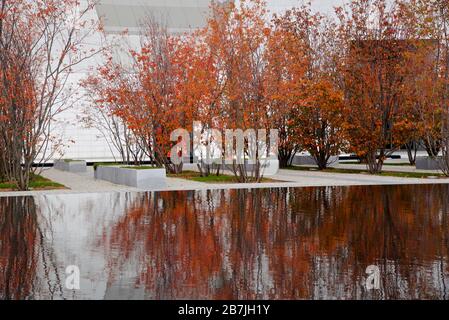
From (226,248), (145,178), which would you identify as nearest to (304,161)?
(145,178)

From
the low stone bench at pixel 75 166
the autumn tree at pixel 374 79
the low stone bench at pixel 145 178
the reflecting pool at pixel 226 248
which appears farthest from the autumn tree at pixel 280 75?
the low stone bench at pixel 75 166

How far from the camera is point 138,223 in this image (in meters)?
13.1

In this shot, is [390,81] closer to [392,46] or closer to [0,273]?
[392,46]

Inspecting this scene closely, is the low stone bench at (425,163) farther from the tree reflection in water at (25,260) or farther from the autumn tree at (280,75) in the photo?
the tree reflection in water at (25,260)

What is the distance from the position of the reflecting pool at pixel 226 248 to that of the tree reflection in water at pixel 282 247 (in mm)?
17

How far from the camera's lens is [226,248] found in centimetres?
1009

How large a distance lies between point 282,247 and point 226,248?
818 millimetres

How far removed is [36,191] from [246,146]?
8.22 metres

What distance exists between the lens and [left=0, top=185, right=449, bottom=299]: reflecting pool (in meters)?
7.46

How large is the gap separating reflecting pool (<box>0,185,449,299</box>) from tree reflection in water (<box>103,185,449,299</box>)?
2 centimetres

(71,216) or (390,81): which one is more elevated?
(390,81)
